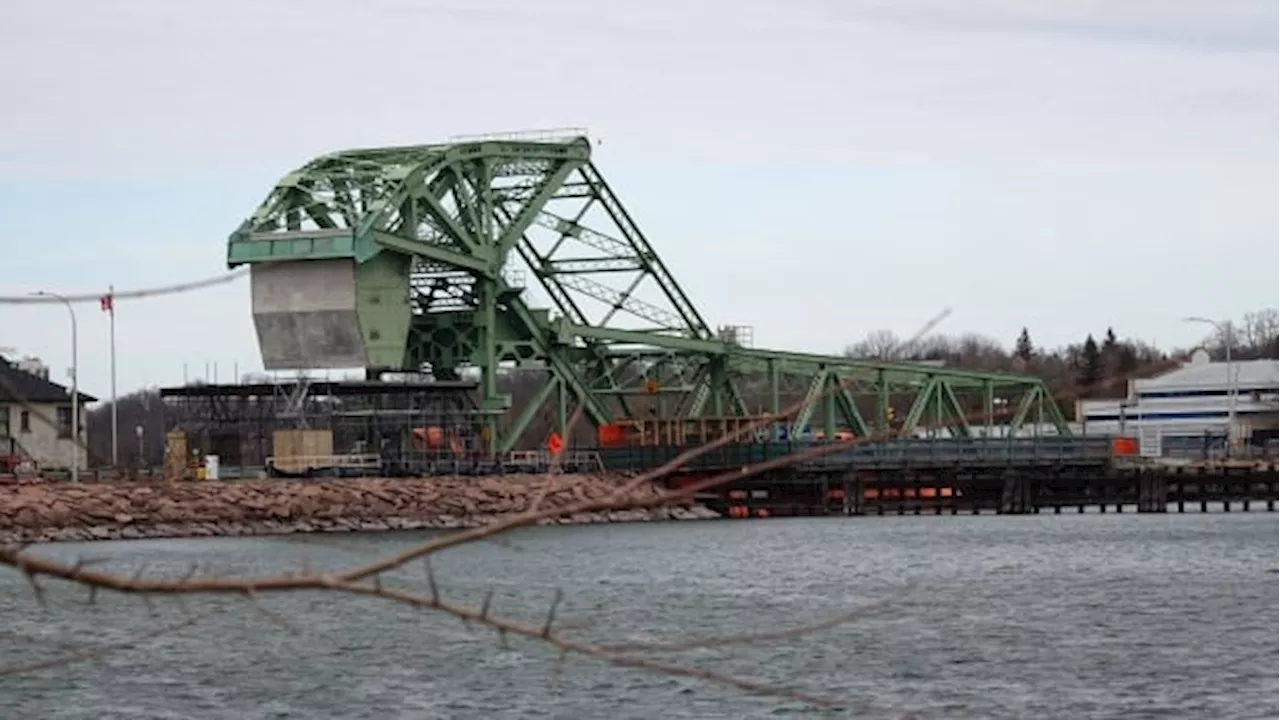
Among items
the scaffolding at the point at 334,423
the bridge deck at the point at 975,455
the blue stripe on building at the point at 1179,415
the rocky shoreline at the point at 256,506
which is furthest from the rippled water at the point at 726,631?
the blue stripe on building at the point at 1179,415

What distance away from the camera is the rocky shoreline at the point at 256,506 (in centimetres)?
7819

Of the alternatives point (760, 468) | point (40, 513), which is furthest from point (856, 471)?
point (760, 468)

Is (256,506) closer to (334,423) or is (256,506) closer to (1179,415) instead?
(334,423)

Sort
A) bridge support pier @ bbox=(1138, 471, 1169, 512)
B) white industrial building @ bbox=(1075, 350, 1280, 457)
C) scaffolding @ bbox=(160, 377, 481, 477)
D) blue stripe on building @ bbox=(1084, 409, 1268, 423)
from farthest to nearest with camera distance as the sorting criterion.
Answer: blue stripe on building @ bbox=(1084, 409, 1268, 423)
white industrial building @ bbox=(1075, 350, 1280, 457)
bridge support pier @ bbox=(1138, 471, 1169, 512)
scaffolding @ bbox=(160, 377, 481, 477)

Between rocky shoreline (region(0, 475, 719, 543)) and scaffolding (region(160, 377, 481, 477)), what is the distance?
330 centimetres

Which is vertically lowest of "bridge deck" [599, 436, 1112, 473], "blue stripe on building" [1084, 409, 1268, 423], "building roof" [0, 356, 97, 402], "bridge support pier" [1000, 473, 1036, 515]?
"bridge support pier" [1000, 473, 1036, 515]

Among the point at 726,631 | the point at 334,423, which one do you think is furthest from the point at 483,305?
the point at 726,631

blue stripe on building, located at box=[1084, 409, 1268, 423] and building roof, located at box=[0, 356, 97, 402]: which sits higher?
building roof, located at box=[0, 356, 97, 402]

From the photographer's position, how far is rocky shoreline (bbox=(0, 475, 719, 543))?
257 ft

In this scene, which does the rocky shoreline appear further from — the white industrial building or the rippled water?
the white industrial building

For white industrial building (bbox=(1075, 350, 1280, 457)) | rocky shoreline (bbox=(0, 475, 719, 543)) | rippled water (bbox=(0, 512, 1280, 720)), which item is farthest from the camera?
white industrial building (bbox=(1075, 350, 1280, 457))

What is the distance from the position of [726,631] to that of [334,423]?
5563 centimetres

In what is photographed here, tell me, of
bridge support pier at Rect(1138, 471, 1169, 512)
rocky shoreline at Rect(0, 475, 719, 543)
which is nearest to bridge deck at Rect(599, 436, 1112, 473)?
bridge support pier at Rect(1138, 471, 1169, 512)

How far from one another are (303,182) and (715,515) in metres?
21.1
